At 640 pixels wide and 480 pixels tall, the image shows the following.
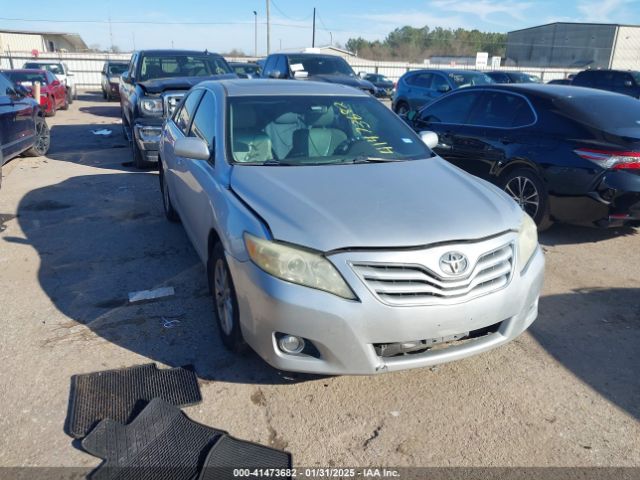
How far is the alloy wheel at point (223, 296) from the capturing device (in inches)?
125

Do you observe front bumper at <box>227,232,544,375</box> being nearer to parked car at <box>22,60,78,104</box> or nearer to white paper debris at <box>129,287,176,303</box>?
white paper debris at <box>129,287,176,303</box>

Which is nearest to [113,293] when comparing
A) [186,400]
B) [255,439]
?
[186,400]

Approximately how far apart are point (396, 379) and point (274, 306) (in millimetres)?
1015

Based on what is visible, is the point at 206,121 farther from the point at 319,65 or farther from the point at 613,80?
the point at 613,80

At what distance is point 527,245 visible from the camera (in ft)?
10.1

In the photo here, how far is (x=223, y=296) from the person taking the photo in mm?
3307

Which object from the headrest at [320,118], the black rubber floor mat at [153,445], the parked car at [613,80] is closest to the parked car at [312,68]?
the headrest at [320,118]

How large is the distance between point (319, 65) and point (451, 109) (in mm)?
6685

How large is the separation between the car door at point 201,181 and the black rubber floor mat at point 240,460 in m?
1.47

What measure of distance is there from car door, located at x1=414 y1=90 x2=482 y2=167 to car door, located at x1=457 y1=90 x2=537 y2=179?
0.02 meters

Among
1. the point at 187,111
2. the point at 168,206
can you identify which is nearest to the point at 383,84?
the point at 168,206

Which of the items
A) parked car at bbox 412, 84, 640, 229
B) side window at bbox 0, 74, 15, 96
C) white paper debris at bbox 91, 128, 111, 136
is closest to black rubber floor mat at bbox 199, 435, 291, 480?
parked car at bbox 412, 84, 640, 229

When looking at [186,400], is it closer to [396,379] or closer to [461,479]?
[396,379]

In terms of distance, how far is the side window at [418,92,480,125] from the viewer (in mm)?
6656
